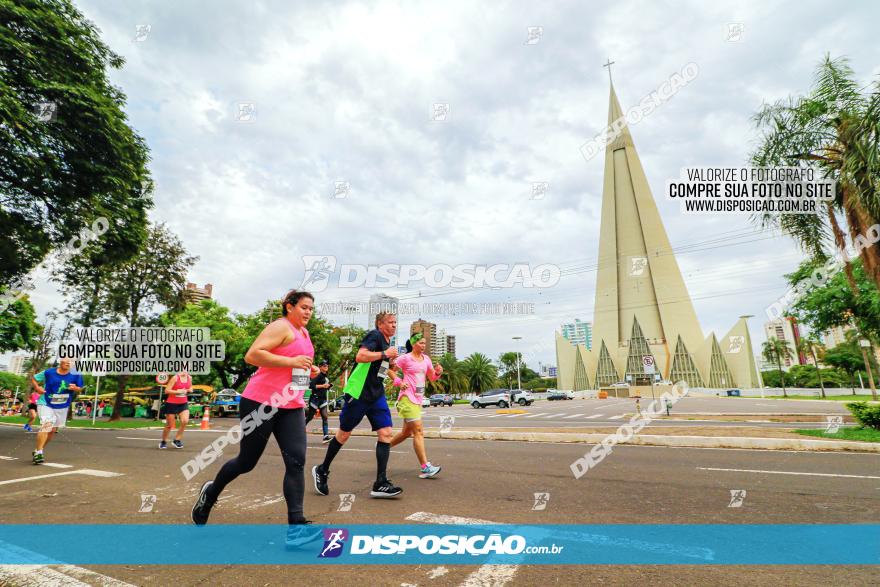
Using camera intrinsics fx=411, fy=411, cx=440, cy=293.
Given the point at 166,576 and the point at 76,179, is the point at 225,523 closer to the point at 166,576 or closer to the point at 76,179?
the point at 166,576

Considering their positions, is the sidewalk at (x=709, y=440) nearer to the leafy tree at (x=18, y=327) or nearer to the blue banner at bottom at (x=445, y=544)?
the blue banner at bottom at (x=445, y=544)

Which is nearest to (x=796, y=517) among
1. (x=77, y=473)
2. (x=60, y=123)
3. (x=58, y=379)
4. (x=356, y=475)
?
(x=356, y=475)

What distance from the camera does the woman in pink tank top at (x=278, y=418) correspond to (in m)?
3.08

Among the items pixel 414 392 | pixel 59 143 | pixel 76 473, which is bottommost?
pixel 76 473

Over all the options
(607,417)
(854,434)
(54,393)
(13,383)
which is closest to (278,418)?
(54,393)

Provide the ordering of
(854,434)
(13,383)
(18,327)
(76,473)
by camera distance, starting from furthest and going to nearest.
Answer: (13,383) → (18,327) → (854,434) → (76,473)

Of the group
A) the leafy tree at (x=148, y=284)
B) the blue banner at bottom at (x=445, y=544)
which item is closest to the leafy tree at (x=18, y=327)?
the leafy tree at (x=148, y=284)

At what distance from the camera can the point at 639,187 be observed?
285 feet

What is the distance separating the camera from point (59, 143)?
35.4 ft

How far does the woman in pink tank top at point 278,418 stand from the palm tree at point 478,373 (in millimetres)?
73338

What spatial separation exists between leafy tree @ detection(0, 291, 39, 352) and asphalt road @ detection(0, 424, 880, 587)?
2493 cm

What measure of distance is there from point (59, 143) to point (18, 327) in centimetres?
2252

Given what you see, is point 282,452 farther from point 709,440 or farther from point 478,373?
point 478,373

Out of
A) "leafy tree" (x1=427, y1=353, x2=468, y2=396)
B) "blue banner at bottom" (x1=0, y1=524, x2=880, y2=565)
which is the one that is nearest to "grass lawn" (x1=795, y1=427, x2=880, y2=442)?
"blue banner at bottom" (x1=0, y1=524, x2=880, y2=565)
